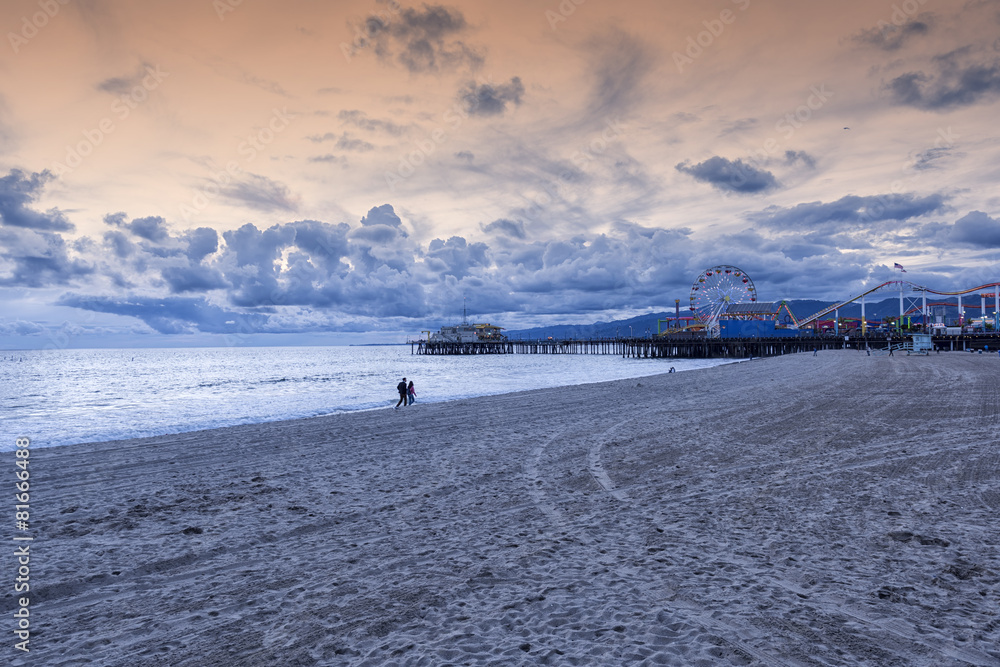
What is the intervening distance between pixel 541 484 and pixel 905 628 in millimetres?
4997

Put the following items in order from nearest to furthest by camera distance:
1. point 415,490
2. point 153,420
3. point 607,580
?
point 607,580, point 415,490, point 153,420

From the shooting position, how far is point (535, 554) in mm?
5324

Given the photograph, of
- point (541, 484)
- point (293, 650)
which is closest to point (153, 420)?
point (541, 484)

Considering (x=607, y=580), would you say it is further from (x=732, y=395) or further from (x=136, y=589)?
(x=732, y=395)

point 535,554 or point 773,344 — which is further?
point 773,344

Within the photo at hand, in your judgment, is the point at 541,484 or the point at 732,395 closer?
the point at 541,484

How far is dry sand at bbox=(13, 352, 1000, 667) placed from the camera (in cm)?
371

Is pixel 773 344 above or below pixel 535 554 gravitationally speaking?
above

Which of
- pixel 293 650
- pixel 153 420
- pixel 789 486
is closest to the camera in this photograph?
pixel 293 650

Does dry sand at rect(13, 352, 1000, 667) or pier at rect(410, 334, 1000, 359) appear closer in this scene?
dry sand at rect(13, 352, 1000, 667)

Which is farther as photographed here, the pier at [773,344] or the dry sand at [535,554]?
the pier at [773,344]

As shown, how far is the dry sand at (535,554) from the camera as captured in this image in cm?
371

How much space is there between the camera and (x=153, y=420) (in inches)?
854

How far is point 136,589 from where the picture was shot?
15.8 feet
